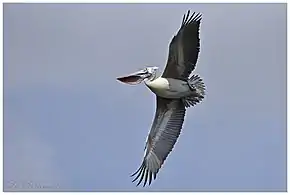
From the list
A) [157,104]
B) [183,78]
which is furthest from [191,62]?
[157,104]

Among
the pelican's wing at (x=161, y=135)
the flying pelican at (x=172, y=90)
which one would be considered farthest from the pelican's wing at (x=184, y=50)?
the pelican's wing at (x=161, y=135)

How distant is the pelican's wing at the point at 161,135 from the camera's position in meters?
13.1

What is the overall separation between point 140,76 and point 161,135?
3.94 feet

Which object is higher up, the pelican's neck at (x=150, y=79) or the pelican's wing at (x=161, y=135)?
the pelican's neck at (x=150, y=79)

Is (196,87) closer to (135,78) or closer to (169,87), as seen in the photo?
(169,87)

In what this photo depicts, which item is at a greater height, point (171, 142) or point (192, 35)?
point (192, 35)

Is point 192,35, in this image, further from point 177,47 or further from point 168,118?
point 168,118

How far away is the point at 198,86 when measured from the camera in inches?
493

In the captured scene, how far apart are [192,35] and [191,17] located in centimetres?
21

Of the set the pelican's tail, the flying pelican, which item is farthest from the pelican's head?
the pelican's tail

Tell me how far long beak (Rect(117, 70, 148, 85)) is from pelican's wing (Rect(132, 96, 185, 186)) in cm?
79

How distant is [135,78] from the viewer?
12297 millimetres

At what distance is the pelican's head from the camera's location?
1224 centimetres

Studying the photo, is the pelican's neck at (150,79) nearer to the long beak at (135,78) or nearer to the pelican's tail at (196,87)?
the long beak at (135,78)
